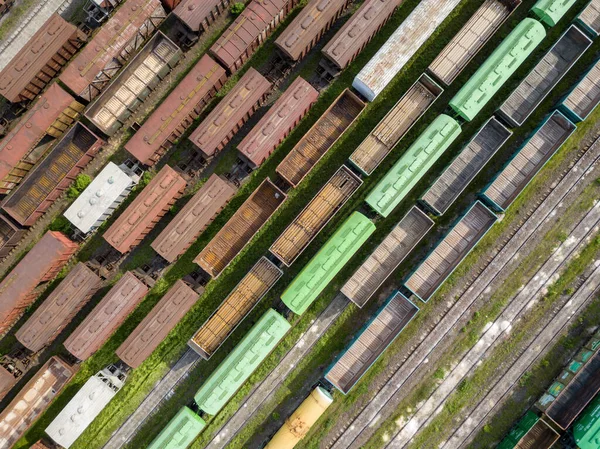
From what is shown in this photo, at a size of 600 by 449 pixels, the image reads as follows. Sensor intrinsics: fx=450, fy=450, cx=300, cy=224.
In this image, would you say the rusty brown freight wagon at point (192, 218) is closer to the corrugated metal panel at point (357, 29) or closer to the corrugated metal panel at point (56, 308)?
the corrugated metal panel at point (56, 308)

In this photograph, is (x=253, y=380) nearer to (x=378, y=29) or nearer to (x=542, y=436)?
(x=542, y=436)

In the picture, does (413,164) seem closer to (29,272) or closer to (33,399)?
(29,272)

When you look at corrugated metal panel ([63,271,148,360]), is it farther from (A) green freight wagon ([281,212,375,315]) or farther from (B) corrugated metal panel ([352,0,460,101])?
(B) corrugated metal panel ([352,0,460,101])

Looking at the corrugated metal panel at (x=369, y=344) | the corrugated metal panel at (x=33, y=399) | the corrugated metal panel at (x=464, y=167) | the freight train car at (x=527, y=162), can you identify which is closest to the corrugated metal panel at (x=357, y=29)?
the corrugated metal panel at (x=464, y=167)

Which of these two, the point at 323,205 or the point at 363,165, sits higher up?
the point at 363,165

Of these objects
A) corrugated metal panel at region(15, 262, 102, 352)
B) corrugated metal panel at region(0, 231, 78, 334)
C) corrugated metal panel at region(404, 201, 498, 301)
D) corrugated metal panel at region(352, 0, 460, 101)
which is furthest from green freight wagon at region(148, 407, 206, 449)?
corrugated metal panel at region(352, 0, 460, 101)

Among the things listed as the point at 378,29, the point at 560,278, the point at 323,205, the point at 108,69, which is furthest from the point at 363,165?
the point at 108,69
